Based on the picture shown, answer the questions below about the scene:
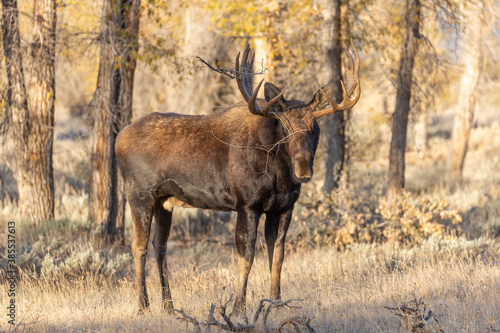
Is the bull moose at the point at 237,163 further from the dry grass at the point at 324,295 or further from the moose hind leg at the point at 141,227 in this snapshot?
the dry grass at the point at 324,295

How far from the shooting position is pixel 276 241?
5.79m

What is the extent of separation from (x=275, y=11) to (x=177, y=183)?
7457 millimetres

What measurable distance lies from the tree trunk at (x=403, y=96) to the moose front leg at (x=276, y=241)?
20.9 ft

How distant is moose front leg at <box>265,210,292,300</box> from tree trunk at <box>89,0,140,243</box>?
4686 millimetres

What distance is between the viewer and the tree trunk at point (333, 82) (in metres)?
10.6

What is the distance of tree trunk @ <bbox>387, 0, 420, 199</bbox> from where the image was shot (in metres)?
11.1

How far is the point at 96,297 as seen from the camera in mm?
6562

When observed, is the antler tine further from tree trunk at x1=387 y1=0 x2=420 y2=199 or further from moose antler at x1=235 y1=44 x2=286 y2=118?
tree trunk at x1=387 y1=0 x2=420 y2=199

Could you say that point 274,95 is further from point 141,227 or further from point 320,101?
point 141,227

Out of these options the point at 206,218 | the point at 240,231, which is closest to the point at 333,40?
the point at 206,218

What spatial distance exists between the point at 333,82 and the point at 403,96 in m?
1.89

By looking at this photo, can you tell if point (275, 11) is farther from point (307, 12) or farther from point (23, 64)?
point (23, 64)

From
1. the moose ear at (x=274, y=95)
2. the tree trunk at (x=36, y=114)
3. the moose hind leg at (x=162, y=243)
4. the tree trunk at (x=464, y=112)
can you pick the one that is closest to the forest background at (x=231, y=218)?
the tree trunk at (x=36, y=114)

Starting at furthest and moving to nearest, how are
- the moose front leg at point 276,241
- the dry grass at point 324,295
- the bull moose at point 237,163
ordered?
the moose front leg at point 276,241, the bull moose at point 237,163, the dry grass at point 324,295
